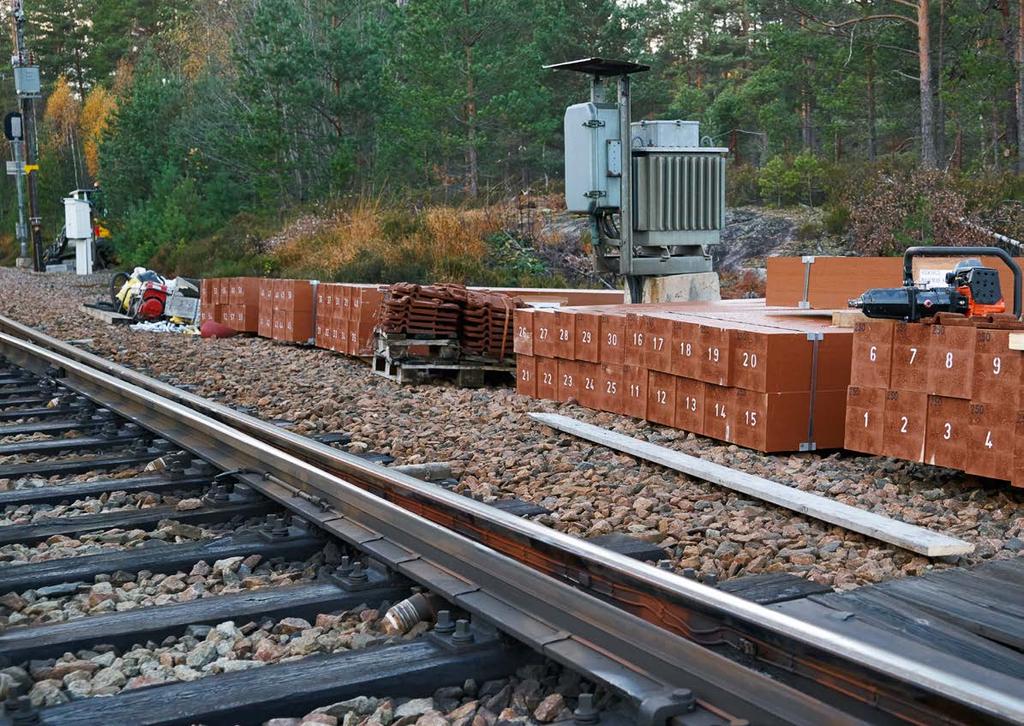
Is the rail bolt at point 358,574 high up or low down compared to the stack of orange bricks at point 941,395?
down

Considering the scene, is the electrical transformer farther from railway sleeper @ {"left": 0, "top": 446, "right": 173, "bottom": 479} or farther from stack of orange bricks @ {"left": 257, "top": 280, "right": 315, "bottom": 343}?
railway sleeper @ {"left": 0, "top": 446, "right": 173, "bottom": 479}

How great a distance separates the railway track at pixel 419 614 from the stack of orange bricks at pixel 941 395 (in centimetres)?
268

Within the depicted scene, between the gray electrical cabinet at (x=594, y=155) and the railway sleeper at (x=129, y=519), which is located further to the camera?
the gray electrical cabinet at (x=594, y=155)

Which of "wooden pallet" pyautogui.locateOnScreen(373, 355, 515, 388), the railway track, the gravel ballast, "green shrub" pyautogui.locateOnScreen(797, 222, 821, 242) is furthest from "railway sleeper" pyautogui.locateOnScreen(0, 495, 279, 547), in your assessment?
"green shrub" pyautogui.locateOnScreen(797, 222, 821, 242)

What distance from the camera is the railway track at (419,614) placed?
9.20 ft

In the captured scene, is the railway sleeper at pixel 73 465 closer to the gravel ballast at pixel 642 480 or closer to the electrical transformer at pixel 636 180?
the gravel ballast at pixel 642 480

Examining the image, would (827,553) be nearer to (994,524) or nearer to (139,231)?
(994,524)

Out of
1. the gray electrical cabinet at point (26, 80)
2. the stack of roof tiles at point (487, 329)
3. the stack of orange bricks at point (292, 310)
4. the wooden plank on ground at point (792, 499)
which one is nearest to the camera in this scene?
the wooden plank on ground at point (792, 499)

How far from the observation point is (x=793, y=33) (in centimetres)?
2731

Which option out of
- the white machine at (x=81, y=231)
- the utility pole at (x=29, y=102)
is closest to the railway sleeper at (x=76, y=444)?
the white machine at (x=81, y=231)

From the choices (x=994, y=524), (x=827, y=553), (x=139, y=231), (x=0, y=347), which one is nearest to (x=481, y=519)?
(x=827, y=553)

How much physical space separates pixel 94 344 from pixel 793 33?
19557 millimetres

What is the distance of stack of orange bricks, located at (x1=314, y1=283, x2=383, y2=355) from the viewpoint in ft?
41.1

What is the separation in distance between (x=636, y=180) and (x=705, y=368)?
391 centimetres
